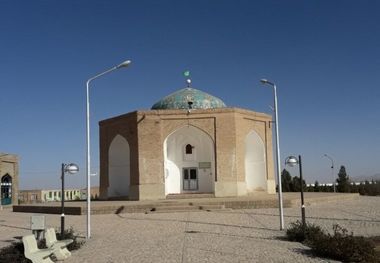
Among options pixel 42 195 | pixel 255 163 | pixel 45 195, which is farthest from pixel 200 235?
pixel 45 195

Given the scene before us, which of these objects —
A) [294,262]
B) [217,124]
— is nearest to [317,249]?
[294,262]

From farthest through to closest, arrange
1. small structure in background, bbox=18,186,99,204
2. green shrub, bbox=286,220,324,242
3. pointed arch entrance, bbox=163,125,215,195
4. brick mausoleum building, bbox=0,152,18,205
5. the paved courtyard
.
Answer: small structure in background, bbox=18,186,99,204, brick mausoleum building, bbox=0,152,18,205, pointed arch entrance, bbox=163,125,215,195, green shrub, bbox=286,220,324,242, the paved courtyard

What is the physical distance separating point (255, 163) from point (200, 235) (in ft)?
61.1

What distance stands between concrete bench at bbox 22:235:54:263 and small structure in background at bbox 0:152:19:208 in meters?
36.8

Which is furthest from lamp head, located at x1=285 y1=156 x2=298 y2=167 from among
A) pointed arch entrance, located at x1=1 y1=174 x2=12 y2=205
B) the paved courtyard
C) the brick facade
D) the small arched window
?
pointed arch entrance, located at x1=1 y1=174 x2=12 y2=205

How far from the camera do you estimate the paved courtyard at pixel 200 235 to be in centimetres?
1014

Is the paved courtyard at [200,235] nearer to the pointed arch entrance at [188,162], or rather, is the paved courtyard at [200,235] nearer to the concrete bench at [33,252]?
the concrete bench at [33,252]

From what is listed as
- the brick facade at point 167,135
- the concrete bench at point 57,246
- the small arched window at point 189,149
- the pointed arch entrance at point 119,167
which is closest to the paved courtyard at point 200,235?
the concrete bench at point 57,246

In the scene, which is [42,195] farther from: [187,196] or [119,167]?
[187,196]

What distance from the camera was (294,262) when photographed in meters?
9.25

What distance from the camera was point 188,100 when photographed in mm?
32000

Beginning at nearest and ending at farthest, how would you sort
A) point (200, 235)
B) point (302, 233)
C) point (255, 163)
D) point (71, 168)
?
point (302, 233)
point (200, 235)
point (71, 168)
point (255, 163)

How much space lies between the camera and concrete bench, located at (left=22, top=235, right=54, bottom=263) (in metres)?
8.99

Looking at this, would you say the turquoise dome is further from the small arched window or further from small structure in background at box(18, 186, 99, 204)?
small structure in background at box(18, 186, 99, 204)
